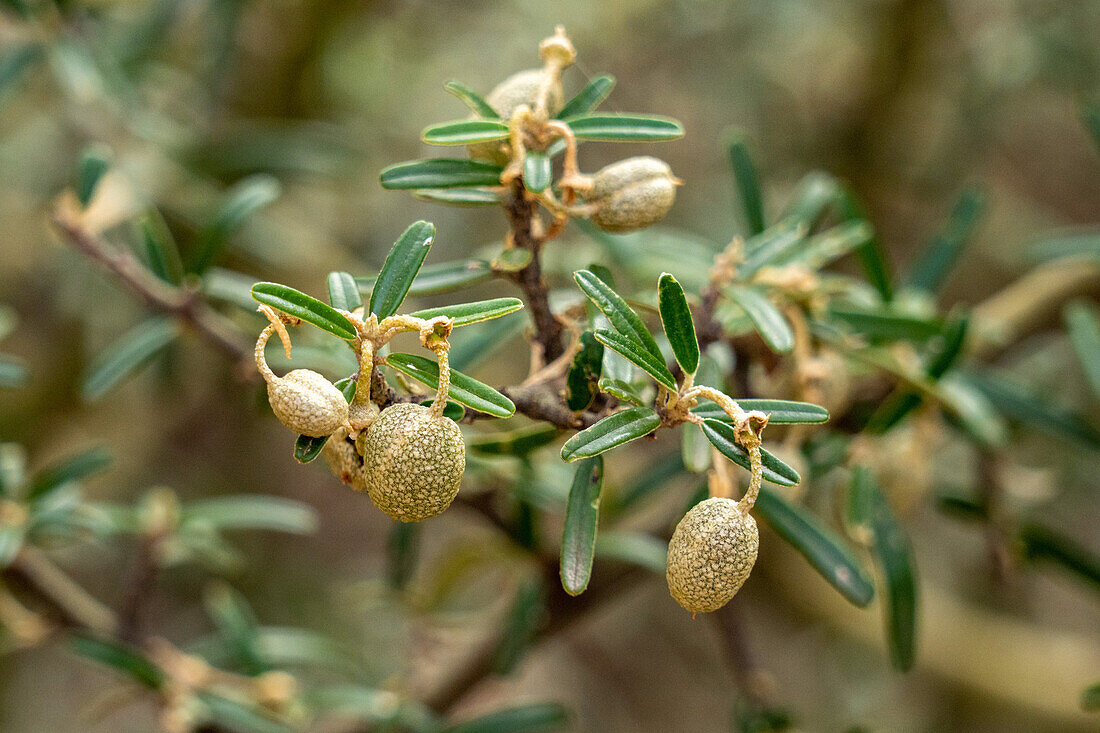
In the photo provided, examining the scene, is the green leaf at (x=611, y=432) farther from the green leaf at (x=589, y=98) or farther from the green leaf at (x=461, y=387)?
the green leaf at (x=589, y=98)

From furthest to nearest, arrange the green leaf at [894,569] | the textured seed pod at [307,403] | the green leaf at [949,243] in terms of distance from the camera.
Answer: the green leaf at [949,243] → the green leaf at [894,569] → the textured seed pod at [307,403]

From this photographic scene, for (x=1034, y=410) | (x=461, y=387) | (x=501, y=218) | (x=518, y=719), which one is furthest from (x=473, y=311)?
(x=501, y=218)

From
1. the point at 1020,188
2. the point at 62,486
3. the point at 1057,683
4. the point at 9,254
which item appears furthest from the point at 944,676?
the point at 9,254

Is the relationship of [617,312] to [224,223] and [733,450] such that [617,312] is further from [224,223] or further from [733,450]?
[224,223]

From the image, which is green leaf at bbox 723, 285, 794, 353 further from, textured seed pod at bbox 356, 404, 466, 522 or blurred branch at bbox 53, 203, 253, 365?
blurred branch at bbox 53, 203, 253, 365

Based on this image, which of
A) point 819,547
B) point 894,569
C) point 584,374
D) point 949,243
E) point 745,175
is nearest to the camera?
point 584,374

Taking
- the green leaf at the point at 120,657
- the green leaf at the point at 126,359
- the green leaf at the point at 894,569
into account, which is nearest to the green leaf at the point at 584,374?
the green leaf at the point at 894,569
